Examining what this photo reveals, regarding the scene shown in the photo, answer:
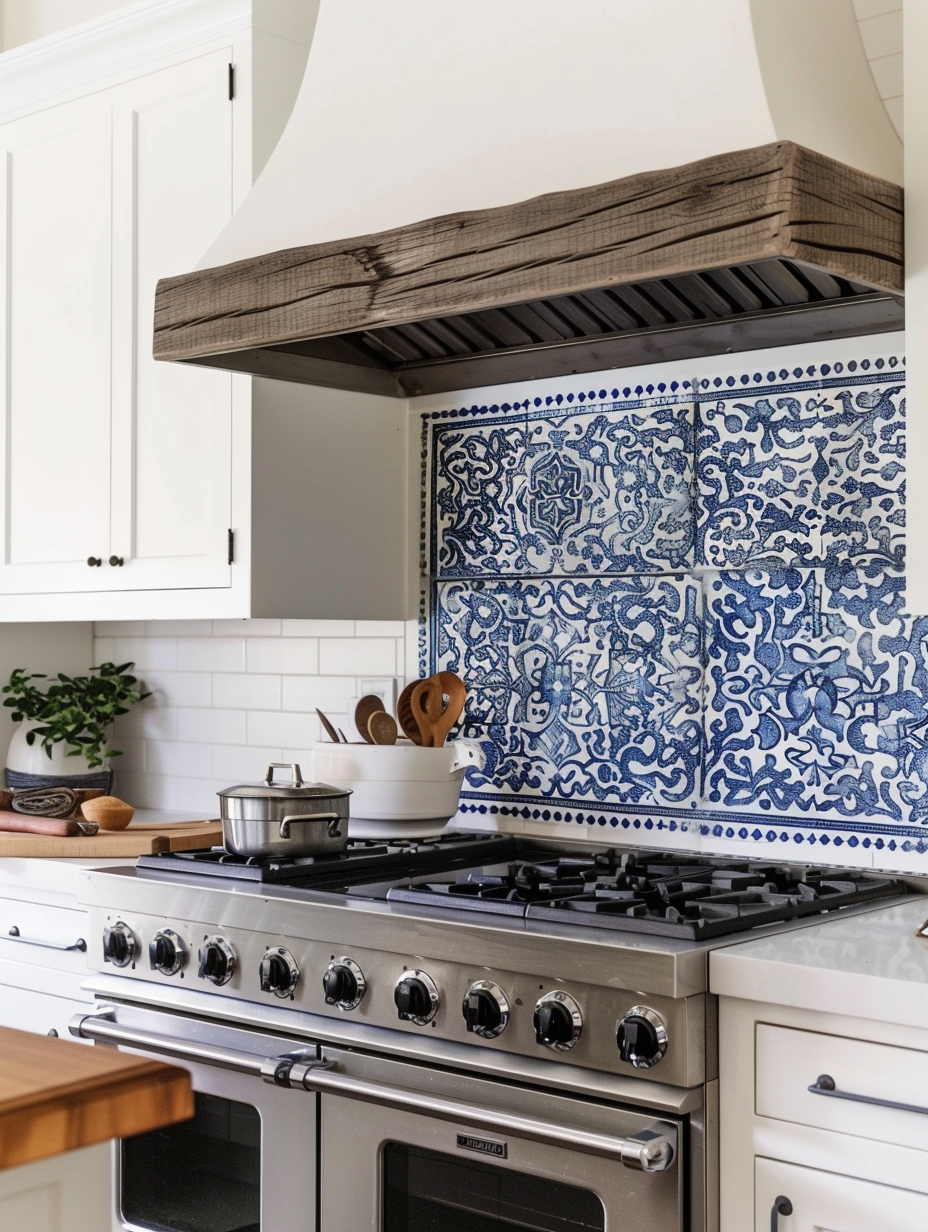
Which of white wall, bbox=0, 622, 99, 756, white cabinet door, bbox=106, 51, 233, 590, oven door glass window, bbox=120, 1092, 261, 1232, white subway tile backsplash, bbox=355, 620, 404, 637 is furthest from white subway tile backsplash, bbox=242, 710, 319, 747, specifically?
oven door glass window, bbox=120, 1092, 261, 1232

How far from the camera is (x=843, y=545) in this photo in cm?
254

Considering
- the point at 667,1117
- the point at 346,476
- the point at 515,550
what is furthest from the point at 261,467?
the point at 667,1117

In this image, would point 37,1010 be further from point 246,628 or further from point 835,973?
point 835,973

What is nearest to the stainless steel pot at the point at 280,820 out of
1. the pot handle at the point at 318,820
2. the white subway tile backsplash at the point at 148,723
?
the pot handle at the point at 318,820

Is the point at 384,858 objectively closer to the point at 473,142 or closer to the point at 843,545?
the point at 843,545

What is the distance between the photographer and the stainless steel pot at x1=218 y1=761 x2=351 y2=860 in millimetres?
2541

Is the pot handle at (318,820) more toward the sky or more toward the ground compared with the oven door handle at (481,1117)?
more toward the sky

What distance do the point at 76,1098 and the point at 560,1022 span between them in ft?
3.14

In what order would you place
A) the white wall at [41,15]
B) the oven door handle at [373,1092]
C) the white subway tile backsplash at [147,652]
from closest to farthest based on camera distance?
1. the oven door handle at [373,1092]
2. the white subway tile backsplash at [147,652]
3. the white wall at [41,15]

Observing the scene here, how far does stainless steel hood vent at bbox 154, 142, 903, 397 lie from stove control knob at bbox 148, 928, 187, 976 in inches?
40.3

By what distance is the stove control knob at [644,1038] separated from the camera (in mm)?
1850

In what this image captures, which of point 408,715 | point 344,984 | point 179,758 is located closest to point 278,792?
point 344,984

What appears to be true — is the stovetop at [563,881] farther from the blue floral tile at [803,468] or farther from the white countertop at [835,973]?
the blue floral tile at [803,468]

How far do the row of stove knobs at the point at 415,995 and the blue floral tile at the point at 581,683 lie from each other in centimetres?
84
